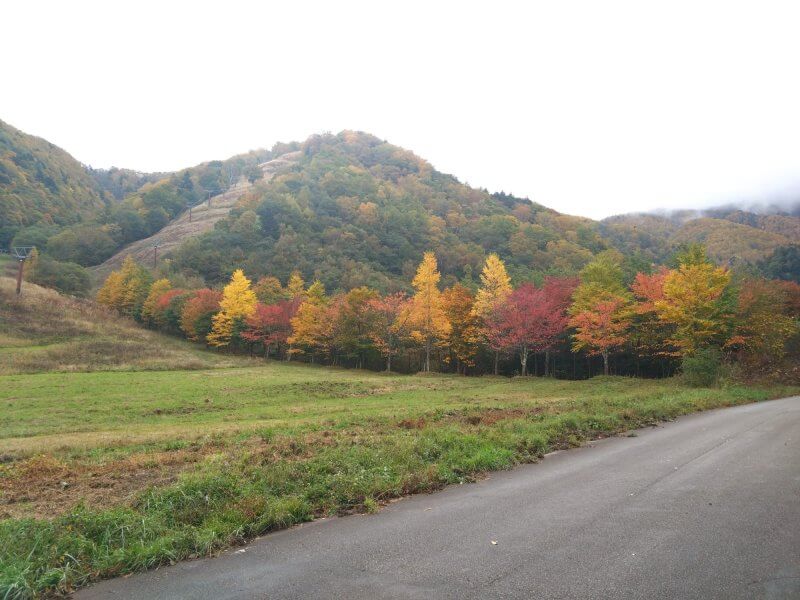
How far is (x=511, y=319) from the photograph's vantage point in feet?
148

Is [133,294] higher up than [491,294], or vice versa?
[491,294]

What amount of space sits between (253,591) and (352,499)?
2.94 metres

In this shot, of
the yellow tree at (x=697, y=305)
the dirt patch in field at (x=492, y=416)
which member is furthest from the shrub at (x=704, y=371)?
the dirt patch in field at (x=492, y=416)

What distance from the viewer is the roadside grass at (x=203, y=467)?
19.6 feet

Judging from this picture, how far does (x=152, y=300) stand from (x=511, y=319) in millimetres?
63825

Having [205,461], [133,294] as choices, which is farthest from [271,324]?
[205,461]

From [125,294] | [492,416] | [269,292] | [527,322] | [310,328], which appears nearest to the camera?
[492,416]

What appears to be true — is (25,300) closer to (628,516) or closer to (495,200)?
(628,516)

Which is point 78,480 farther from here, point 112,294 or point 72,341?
point 112,294

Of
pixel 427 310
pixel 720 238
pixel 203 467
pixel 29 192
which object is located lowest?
pixel 203 467

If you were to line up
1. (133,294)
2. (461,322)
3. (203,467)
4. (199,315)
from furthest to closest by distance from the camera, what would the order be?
(133,294)
(199,315)
(461,322)
(203,467)

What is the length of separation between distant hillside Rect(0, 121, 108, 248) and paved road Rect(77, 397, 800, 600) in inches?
6894

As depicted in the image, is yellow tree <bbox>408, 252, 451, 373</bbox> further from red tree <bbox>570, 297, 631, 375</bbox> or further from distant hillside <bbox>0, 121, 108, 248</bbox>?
distant hillside <bbox>0, 121, 108, 248</bbox>

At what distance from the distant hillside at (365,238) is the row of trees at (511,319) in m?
30.2
